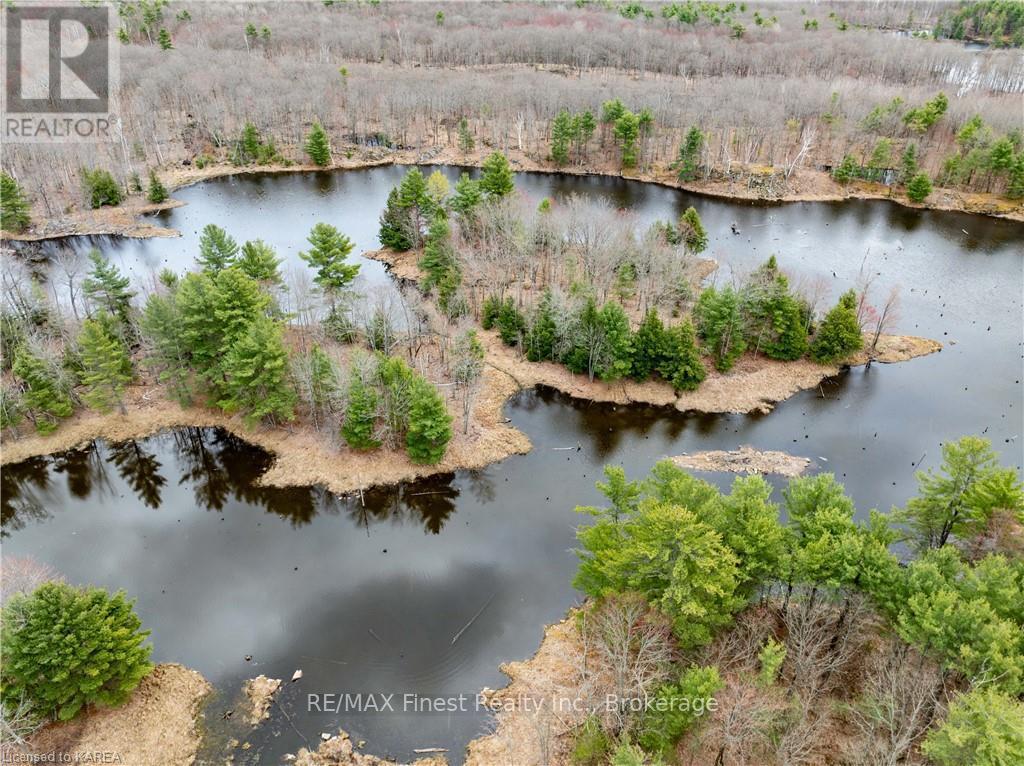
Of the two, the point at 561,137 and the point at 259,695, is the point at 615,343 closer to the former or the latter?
the point at 259,695

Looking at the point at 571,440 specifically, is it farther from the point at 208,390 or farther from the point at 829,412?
the point at 208,390

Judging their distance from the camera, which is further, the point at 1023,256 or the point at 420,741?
the point at 1023,256

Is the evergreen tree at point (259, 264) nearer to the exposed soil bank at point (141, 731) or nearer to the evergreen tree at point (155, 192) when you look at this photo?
the exposed soil bank at point (141, 731)

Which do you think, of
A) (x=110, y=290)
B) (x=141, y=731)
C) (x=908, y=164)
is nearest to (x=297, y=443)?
(x=110, y=290)

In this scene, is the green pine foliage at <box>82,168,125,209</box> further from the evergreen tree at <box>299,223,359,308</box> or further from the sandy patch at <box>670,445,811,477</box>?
the sandy patch at <box>670,445,811,477</box>

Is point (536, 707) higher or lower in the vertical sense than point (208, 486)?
higher

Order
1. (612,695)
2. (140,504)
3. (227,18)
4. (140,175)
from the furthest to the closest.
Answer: (227,18) → (140,175) → (140,504) → (612,695)

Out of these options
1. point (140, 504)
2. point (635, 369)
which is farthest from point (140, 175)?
point (635, 369)
